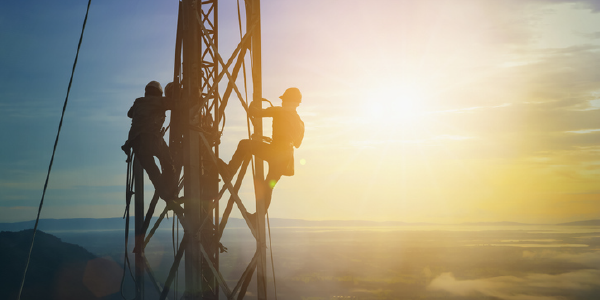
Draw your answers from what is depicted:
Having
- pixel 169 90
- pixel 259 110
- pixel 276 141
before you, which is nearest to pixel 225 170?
pixel 276 141

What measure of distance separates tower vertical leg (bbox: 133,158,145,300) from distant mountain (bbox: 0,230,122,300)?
17210cm

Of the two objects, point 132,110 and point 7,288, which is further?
point 7,288

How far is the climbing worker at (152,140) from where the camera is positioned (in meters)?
7.71

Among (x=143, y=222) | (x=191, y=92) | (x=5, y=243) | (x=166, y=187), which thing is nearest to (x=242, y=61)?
(x=191, y=92)

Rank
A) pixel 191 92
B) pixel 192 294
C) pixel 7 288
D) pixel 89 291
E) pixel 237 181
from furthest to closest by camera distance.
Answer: pixel 89 291
pixel 7 288
pixel 237 181
pixel 191 92
pixel 192 294

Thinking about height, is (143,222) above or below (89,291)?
above

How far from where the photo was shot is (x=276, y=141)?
800 cm

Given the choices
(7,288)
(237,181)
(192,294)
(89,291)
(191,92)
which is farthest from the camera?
(89,291)

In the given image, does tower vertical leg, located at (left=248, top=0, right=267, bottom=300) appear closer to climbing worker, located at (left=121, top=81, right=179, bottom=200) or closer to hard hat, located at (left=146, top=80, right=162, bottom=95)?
climbing worker, located at (left=121, top=81, right=179, bottom=200)

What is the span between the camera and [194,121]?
744 centimetres

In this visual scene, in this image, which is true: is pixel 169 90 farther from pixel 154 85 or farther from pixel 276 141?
pixel 276 141

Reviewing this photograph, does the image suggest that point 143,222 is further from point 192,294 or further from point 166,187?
point 192,294

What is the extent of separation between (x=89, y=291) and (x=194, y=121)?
19179 cm

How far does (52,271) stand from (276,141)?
18634 cm
